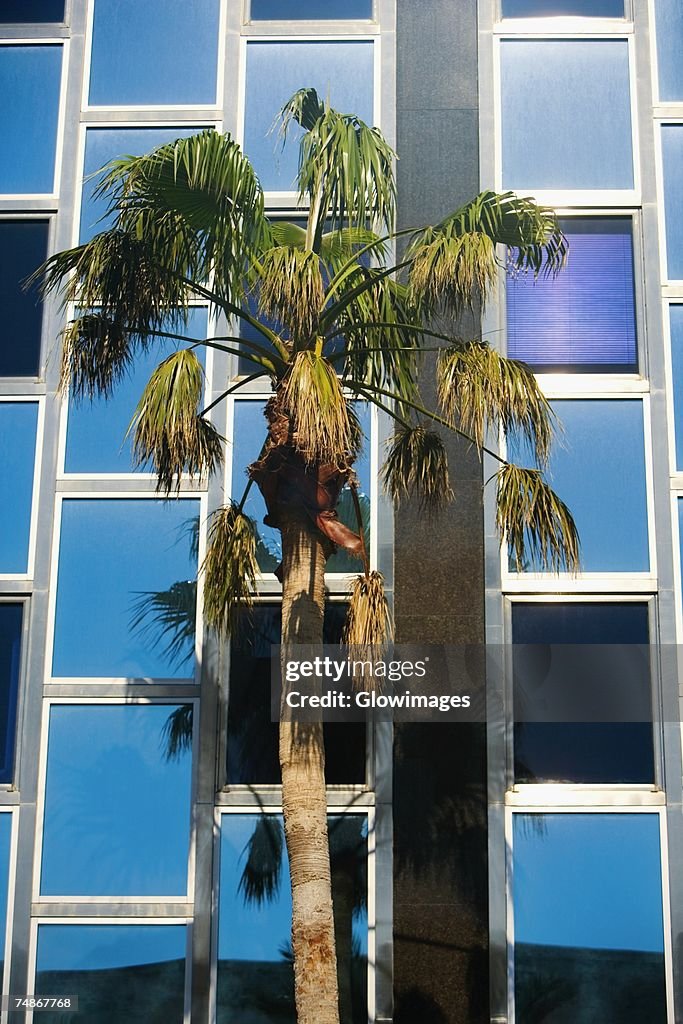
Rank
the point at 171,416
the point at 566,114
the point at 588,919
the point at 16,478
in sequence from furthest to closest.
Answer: the point at 566,114 < the point at 16,478 < the point at 588,919 < the point at 171,416

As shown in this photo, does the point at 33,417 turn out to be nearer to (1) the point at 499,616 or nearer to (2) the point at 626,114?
(1) the point at 499,616

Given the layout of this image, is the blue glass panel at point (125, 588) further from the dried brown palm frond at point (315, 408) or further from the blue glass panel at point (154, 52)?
the blue glass panel at point (154, 52)

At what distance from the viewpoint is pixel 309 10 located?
13.2m

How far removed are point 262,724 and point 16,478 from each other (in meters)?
3.11

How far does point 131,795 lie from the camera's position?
11.4 m

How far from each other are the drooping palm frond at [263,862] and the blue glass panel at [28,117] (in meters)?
6.20

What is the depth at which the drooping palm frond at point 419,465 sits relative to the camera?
1048 cm

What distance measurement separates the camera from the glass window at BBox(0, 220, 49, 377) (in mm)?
12500

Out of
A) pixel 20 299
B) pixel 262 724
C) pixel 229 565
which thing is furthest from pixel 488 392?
pixel 20 299

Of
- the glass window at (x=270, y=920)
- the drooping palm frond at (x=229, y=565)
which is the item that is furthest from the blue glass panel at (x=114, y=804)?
the drooping palm frond at (x=229, y=565)

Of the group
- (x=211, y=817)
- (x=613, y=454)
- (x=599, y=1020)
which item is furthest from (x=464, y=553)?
(x=599, y=1020)

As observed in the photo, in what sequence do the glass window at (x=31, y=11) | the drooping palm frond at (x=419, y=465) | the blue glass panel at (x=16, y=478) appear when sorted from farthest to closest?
the glass window at (x=31, y=11) < the blue glass panel at (x=16, y=478) < the drooping palm frond at (x=419, y=465)

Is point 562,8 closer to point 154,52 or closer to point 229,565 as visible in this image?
point 154,52

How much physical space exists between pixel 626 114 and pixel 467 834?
675 centimetres
